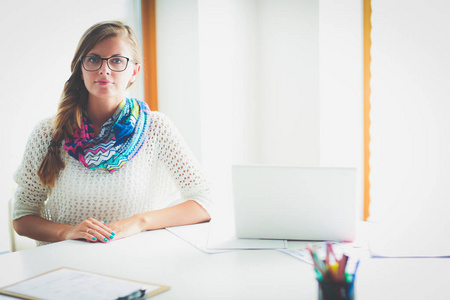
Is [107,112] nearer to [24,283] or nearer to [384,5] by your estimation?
[24,283]

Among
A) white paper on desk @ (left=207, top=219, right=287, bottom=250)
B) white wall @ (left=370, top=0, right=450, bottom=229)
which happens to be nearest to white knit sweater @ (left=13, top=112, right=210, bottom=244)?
white paper on desk @ (left=207, top=219, right=287, bottom=250)

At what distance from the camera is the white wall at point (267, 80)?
2.72m

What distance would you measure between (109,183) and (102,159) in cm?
10

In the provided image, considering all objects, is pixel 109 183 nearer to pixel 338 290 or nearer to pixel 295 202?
pixel 295 202

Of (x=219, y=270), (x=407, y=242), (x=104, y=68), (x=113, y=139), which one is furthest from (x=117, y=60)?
(x=407, y=242)

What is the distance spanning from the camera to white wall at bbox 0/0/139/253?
2.49 m

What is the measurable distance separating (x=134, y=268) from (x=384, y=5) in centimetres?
220

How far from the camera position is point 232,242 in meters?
1.21

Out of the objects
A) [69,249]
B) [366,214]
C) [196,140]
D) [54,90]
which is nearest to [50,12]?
[54,90]

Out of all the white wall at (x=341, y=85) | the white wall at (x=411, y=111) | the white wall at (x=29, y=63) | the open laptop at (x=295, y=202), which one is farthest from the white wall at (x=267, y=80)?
the open laptop at (x=295, y=202)

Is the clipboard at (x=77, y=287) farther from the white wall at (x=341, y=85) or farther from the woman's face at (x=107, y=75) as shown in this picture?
the white wall at (x=341, y=85)

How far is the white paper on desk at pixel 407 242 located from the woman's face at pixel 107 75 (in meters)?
1.04

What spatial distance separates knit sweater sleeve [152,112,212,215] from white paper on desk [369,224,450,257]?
0.64 meters

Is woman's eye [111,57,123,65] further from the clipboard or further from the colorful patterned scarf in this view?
the clipboard
